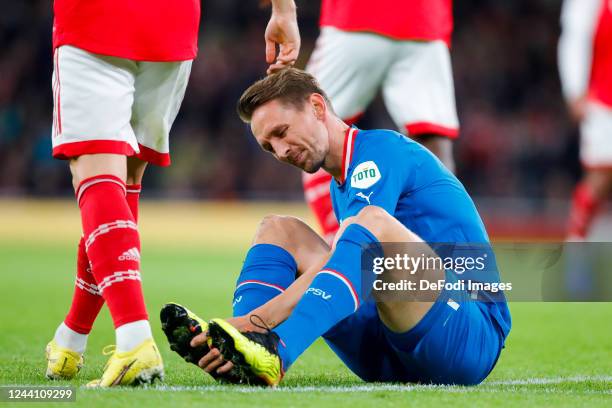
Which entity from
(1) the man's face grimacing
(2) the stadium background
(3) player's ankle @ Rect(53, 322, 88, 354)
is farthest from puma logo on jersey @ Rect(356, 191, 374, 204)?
(2) the stadium background

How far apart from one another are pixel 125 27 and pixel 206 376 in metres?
1.15

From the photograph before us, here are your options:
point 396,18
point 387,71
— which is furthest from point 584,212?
point 396,18

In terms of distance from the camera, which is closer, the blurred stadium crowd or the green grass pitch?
the green grass pitch

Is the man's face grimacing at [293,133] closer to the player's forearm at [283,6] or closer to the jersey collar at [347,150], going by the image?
the jersey collar at [347,150]

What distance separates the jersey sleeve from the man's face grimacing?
149 mm

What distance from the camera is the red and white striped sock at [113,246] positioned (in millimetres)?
3080

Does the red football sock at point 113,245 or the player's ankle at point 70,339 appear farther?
the player's ankle at point 70,339

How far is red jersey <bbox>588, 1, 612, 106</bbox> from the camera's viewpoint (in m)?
7.86

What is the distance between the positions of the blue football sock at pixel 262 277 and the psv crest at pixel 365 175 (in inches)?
16.2

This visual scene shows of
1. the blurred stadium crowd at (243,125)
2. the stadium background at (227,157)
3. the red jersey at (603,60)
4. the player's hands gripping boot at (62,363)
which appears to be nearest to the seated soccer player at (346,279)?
the player's hands gripping boot at (62,363)

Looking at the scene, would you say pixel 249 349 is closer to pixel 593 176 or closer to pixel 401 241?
pixel 401 241

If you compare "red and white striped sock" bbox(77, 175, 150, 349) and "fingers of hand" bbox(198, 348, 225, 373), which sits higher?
"red and white striped sock" bbox(77, 175, 150, 349)

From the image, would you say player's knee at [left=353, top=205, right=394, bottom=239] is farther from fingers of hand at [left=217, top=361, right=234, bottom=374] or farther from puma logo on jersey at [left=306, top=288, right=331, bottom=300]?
fingers of hand at [left=217, top=361, right=234, bottom=374]

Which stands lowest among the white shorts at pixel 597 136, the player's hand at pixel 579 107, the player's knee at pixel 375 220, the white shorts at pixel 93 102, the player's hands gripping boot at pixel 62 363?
the white shorts at pixel 597 136
